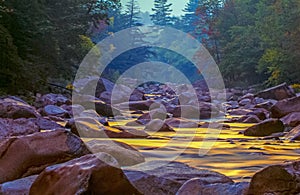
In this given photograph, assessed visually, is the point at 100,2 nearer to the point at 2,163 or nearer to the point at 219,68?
the point at 219,68

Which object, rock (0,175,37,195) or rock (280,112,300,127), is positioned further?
rock (280,112,300,127)

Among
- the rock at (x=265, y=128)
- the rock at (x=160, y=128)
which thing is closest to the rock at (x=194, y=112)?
the rock at (x=160, y=128)

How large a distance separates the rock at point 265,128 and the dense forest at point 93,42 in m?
5.09

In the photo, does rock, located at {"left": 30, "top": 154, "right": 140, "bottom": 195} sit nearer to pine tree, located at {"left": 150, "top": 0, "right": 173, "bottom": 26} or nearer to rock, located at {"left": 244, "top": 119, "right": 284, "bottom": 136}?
rock, located at {"left": 244, "top": 119, "right": 284, "bottom": 136}

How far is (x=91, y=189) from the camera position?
201cm

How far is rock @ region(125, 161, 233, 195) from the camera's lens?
218 centimetres

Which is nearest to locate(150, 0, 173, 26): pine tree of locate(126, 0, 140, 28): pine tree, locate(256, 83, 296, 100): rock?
locate(126, 0, 140, 28): pine tree

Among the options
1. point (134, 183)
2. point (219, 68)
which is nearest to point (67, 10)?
point (134, 183)

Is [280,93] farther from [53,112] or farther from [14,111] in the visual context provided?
[14,111]

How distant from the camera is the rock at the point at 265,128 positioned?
5.20 meters

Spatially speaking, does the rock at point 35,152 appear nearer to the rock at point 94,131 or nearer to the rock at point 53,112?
the rock at point 94,131

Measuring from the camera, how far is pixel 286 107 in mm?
7309

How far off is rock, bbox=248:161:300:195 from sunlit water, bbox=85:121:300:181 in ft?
2.84

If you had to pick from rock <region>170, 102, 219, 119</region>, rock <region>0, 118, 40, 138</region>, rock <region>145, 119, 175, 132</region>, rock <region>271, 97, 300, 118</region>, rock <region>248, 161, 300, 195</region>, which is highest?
rock <region>248, 161, 300, 195</region>
